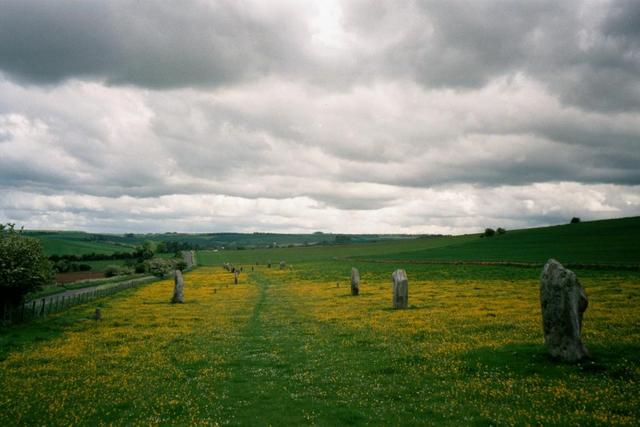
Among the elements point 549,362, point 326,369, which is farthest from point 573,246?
point 326,369

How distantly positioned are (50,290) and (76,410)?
63.3 m

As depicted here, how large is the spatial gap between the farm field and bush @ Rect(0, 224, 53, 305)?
301cm

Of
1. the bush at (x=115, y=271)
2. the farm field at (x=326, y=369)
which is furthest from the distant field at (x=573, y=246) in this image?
the bush at (x=115, y=271)

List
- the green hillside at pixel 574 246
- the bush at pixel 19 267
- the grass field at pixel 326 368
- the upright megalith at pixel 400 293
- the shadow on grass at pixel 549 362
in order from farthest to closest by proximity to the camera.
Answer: the green hillside at pixel 574 246 → the upright megalith at pixel 400 293 → the bush at pixel 19 267 → the shadow on grass at pixel 549 362 → the grass field at pixel 326 368

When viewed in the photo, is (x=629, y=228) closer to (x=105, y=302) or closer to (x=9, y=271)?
(x=105, y=302)

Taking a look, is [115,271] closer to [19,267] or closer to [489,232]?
[19,267]

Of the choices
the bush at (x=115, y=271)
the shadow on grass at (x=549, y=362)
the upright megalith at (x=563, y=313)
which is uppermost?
the upright megalith at (x=563, y=313)

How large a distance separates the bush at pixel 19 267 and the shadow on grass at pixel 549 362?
3112cm

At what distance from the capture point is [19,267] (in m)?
31.9

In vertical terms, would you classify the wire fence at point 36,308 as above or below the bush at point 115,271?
above

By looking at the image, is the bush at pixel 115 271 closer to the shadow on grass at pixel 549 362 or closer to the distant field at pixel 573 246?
the distant field at pixel 573 246

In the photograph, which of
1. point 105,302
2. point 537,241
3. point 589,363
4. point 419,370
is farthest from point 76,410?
point 537,241

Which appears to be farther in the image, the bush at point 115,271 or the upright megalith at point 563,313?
the bush at point 115,271

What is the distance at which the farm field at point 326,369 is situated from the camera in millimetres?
13320
